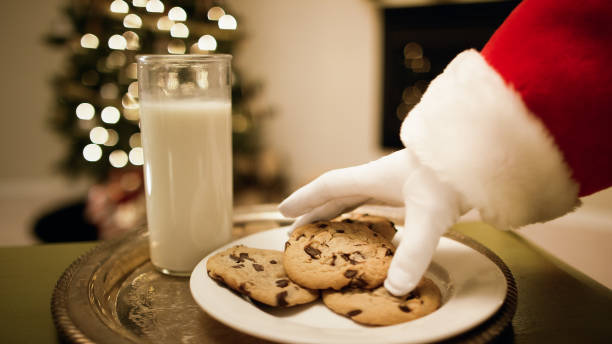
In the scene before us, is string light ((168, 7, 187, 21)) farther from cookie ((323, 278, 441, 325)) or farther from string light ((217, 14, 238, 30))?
cookie ((323, 278, 441, 325))

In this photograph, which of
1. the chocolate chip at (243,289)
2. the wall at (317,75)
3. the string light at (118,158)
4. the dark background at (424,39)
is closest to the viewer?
the chocolate chip at (243,289)

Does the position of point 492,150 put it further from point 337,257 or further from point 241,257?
point 241,257

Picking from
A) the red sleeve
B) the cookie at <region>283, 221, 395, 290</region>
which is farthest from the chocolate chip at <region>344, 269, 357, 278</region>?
the red sleeve

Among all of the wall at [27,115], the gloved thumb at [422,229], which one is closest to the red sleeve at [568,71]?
the gloved thumb at [422,229]

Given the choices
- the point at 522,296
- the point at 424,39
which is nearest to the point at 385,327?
the point at 522,296

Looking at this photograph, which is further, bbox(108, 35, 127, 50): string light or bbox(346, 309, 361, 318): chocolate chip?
bbox(108, 35, 127, 50): string light

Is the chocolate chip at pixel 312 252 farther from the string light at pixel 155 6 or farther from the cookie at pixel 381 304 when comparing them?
the string light at pixel 155 6
